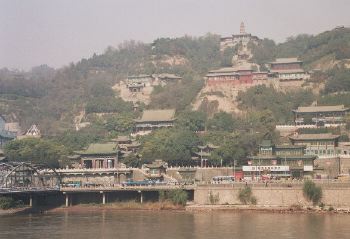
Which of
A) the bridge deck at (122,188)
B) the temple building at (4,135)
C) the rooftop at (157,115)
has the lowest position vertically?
the bridge deck at (122,188)

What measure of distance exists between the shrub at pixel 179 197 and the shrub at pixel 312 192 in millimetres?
12094

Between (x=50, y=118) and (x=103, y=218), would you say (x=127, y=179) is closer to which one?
(x=103, y=218)

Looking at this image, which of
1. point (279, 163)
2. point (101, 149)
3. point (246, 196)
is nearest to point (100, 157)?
point (101, 149)

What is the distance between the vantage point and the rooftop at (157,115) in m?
98.4

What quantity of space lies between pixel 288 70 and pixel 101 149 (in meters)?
38.5

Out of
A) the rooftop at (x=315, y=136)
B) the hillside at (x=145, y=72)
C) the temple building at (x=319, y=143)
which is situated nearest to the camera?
the temple building at (x=319, y=143)

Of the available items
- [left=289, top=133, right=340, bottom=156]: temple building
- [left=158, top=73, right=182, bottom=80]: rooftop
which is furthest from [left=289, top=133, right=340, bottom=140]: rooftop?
[left=158, top=73, right=182, bottom=80]: rooftop

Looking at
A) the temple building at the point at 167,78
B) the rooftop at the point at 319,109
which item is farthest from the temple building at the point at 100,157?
the temple building at the point at 167,78

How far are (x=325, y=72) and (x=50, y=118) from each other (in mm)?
50799

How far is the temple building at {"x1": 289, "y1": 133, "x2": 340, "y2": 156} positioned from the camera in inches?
3123

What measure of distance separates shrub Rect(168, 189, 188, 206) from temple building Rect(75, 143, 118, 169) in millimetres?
18602

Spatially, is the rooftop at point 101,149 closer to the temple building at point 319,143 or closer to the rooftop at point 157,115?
the rooftop at point 157,115

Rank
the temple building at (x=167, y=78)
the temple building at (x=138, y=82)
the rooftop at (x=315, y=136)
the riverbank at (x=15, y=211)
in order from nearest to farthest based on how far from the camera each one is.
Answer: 1. the riverbank at (x=15, y=211)
2. the rooftop at (x=315, y=136)
3. the temple building at (x=138, y=82)
4. the temple building at (x=167, y=78)

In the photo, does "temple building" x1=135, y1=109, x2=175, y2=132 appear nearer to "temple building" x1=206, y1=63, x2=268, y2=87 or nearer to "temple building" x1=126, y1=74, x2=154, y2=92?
"temple building" x1=206, y1=63, x2=268, y2=87
